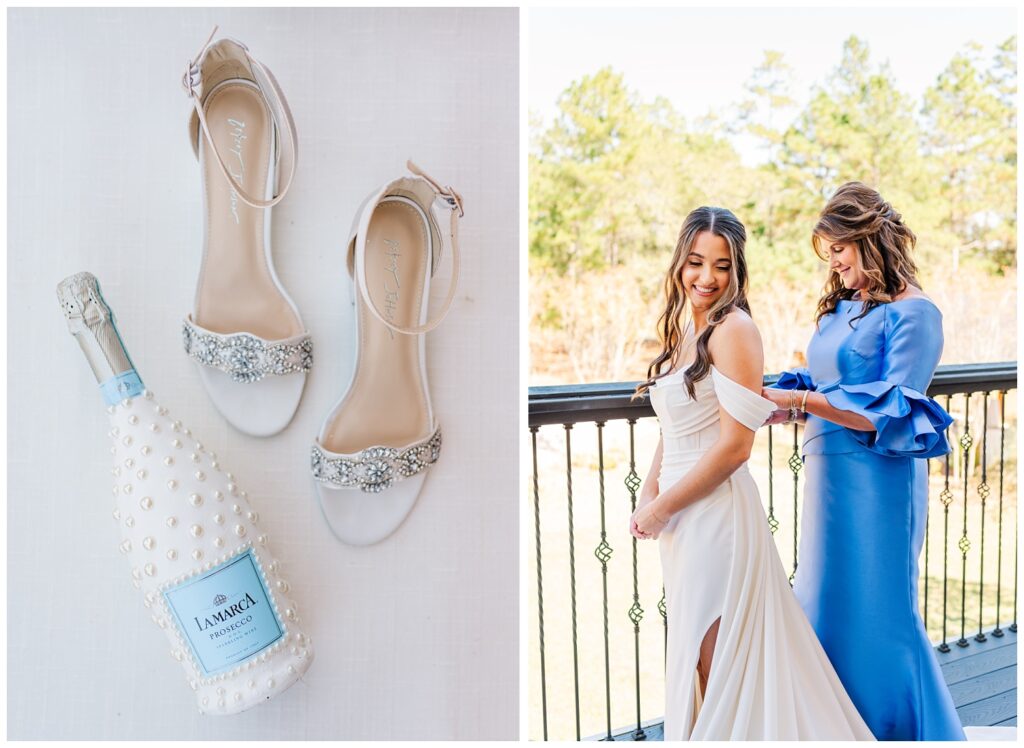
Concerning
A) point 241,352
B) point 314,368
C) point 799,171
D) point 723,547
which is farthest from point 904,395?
point 799,171

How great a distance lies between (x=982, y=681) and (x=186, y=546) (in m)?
2.21

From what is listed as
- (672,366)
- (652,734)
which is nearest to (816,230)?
(672,366)

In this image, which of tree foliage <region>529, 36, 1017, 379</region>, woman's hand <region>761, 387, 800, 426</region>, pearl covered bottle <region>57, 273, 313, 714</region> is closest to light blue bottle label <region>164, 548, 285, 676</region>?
pearl covered bottle <region>57, 273, 313, 714</region>

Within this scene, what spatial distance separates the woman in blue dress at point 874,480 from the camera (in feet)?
4.73

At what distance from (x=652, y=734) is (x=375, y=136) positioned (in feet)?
5.42

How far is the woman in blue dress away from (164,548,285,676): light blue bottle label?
1.05m

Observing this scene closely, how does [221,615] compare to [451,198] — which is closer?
[221,615]

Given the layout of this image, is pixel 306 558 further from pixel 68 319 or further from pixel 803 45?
pixel 803 45

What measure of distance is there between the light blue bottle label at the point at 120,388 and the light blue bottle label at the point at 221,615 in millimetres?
339

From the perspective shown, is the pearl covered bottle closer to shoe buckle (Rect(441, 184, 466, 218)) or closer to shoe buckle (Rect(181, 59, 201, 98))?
shoe buckle (Rect(181, 59, 201, 98))

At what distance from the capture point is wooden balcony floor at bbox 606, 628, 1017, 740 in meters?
1.98

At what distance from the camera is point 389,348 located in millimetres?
1487

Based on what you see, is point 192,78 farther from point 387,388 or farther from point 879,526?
point 879,526

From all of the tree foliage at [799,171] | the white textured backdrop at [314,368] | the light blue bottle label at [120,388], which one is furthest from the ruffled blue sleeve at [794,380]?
the tree foliage at [799,171]
